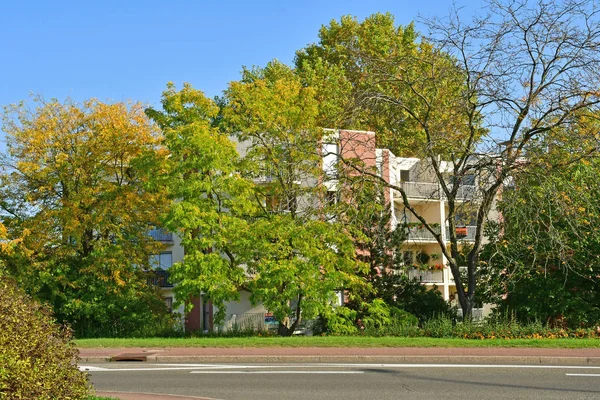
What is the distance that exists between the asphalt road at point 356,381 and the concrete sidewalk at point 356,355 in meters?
0.92

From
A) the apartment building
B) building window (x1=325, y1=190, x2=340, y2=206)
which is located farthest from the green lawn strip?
building window (x1=325, y1=190, x2=340, y2=206)

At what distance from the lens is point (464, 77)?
24.2 m

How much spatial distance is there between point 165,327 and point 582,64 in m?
18.6

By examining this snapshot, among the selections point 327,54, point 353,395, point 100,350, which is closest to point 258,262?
point 100,350

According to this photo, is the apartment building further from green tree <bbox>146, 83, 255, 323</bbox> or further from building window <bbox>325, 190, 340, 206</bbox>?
green tree <bbox>146, 83, 255, 323</bbox>

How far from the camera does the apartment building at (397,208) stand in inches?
1038

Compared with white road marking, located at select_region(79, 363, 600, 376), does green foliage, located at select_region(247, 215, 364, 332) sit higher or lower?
higher

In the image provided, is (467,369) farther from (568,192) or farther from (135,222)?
(135,222)

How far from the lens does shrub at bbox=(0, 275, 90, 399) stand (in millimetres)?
7793

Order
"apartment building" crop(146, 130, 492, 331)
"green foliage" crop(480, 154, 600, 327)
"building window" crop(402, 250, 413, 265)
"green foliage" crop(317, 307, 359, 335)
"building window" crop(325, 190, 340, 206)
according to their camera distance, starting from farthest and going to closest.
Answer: "building window" crop(402, 250, 413, 265), "building window" crop(325, 190, 340, 206), "green foliage" crop(317, 307, 359, 335), "apartment building" crop(146, 130, 492, 331), "green foliage" crop(480, 154, 600, 327)

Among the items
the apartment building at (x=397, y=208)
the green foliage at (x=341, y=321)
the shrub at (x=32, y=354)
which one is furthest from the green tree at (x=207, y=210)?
the shrub at (x=32, y=354)

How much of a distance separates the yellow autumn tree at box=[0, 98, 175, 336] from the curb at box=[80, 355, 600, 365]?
12288 millimetres

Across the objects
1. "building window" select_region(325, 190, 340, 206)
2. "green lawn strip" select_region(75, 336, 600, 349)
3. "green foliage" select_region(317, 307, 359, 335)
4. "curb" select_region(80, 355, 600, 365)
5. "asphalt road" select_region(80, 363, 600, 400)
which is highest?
"building window" select_region(325, 190, 340, 206)

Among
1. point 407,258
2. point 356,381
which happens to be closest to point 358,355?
point 356,381
